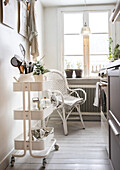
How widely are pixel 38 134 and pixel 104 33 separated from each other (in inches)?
104

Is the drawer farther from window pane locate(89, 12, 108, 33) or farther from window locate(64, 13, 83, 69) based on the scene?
Result: window pane locate(89, 12, 108, 33)

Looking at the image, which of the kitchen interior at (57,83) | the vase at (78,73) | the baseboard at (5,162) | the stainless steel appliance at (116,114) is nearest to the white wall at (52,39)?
the kitchen interior at (57,83)

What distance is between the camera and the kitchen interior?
194 cm

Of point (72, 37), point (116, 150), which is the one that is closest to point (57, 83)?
point (72, 37)

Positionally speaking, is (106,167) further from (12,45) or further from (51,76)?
(51,76)

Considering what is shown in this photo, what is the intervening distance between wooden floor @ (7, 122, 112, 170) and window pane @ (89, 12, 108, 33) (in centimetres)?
207

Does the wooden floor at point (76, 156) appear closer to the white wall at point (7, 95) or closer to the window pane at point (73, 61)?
the white wall at point (7, 95)

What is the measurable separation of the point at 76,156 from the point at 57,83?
1.62 meters

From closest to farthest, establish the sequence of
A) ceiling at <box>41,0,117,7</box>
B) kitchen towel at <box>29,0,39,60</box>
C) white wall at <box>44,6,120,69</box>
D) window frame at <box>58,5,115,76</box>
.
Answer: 1. kitchen towel at <box>29,0,39,60</box>
2. ceiling at <box>41,0,117,7</box>
3. window frame at <box>58,5,115,76</box>
4. white wall at <box>44,6,120,69</box>

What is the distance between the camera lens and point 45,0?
370 cm

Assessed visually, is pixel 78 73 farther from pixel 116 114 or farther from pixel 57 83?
pixel 116 114

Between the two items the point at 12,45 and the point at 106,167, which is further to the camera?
the point at 12,45

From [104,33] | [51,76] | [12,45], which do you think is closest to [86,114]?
[51,76]

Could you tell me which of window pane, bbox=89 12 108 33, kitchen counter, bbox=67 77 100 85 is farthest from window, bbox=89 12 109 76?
kitchen counter, bbox=67 77 100 85
